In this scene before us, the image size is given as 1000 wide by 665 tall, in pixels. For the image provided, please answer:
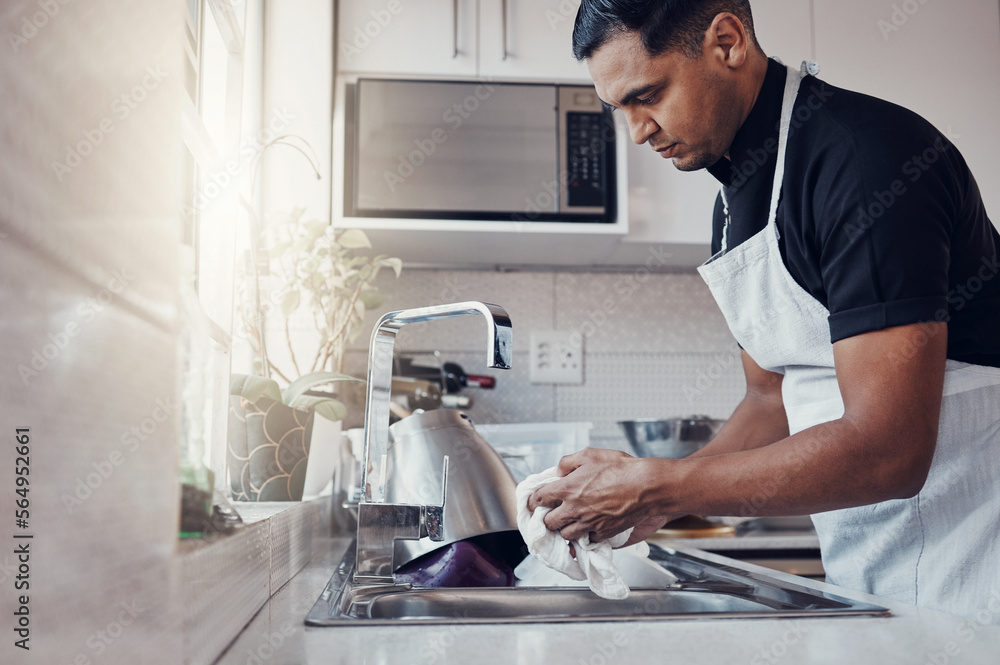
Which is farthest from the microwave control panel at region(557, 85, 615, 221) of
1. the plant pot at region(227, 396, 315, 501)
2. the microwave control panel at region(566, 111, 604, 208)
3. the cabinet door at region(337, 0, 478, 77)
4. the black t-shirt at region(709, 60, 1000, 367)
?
the plant pot at region(227, 396, 315, 501)

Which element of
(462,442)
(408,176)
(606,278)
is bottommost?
(462,442)

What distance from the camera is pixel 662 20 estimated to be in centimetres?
92

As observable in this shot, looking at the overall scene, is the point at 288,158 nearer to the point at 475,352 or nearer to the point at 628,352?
the point at 475,352

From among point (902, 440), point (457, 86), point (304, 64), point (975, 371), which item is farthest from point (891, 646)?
point (304, 64)

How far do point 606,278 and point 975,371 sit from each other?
1.37 m

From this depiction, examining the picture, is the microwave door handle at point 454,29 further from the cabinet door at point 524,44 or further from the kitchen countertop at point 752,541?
the kitchen countertop at point 752,541

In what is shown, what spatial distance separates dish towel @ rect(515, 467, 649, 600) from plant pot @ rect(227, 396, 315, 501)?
50 cm

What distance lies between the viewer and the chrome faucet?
844 mm

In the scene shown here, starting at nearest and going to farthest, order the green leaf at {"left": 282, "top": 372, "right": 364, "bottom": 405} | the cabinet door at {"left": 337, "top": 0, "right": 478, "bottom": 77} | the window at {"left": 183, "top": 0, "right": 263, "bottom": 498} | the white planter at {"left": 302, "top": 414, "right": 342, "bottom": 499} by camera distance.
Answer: the window at {"left": 183, "top": 0, "right": 263, "bottom": 498} → the green leaf at {"left": 282, "top": 372, "right": 364, "bottom": 405} → the white planter at {"left": 302, "top": 414, "right": 342, "bottom": 499} → the cabinet door at {"left": 337, "top": 0, "right": 478, "bottom": 77}

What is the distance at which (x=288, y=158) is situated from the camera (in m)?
1.86

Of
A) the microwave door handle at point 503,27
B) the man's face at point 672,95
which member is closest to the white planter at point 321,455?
the man's face at point 672,95

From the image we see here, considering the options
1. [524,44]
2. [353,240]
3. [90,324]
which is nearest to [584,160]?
[524,44]

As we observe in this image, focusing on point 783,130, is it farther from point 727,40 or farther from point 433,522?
point 433,522

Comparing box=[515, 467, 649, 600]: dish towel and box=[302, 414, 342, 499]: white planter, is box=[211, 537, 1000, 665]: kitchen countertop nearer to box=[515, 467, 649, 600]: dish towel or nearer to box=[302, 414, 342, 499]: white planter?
box=[515, 467, 649, 600]: dish towel
